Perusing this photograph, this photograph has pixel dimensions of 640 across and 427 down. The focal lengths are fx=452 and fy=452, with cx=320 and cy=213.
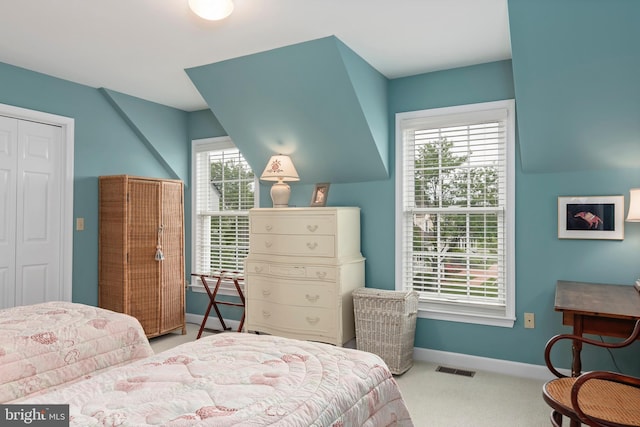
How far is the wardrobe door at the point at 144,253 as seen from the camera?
4.27m

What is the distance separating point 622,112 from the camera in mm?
2902

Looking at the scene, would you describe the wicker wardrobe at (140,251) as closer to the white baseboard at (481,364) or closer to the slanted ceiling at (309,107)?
the slanted ceiling at (309,107)

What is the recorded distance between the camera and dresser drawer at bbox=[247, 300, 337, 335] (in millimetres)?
3752

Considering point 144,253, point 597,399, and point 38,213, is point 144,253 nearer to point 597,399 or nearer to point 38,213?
point 38,213

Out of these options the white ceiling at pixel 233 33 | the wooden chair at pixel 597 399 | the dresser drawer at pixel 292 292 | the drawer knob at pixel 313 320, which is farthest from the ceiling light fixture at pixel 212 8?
the wooden chair at pixel 597 399

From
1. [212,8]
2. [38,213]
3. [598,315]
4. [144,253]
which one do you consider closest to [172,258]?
[144,253]

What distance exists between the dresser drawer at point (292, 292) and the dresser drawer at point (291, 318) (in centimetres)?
4

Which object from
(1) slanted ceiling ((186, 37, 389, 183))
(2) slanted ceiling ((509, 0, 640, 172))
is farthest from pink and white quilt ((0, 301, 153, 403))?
(2) slanted ceiling ((509, 0, 640, 172))

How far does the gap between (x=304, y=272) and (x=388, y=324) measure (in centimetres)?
82

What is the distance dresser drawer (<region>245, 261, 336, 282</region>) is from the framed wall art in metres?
1.80

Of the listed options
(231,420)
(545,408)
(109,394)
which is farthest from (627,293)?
(109,394)

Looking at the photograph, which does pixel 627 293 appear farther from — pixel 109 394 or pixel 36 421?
pixel 36 421

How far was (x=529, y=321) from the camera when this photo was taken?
3504mm

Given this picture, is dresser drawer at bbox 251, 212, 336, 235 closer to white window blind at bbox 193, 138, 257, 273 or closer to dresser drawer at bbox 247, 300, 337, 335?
dresser drawer at bbox 247, 300, 337, 335
